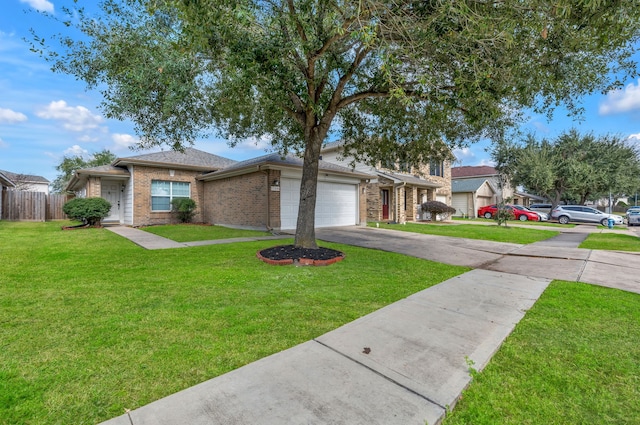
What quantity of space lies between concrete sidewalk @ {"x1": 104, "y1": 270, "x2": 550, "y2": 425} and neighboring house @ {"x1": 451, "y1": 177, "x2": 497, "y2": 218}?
28156mm

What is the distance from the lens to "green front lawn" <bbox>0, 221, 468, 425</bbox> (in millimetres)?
2146

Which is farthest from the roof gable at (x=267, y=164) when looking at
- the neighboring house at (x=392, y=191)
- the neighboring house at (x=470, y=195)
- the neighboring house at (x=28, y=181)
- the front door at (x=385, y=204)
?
the neighboring house at (x=28, y=181)

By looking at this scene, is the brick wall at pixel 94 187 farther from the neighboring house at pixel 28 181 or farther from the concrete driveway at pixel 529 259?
the neighboring house at pixel 28 181

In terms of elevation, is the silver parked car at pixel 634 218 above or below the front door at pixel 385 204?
below

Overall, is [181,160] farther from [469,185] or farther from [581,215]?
[581,215]

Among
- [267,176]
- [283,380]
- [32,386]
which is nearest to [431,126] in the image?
[267,176]

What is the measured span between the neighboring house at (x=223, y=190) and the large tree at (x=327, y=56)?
4392 millimetres

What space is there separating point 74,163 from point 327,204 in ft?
141

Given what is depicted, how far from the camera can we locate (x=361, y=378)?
91.7 inches

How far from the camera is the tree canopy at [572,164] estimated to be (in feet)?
81.2

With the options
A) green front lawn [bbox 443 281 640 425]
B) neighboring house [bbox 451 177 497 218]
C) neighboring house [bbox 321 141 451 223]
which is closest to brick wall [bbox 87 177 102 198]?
neighboring house [bbox 321 141 451 223]

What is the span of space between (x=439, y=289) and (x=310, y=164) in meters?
4.26

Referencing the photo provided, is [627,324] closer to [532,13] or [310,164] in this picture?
[532,13]

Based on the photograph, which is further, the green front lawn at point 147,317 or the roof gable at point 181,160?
the roof gable at point 181,160
